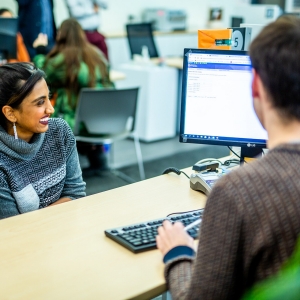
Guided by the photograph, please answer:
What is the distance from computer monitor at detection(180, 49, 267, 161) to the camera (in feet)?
6.01

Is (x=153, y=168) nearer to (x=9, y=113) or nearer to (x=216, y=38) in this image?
(x=216, y=38)

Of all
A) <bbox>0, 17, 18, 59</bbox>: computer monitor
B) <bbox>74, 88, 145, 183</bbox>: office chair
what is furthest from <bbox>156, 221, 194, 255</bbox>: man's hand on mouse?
<bbox>0, 17, 18, 59</bbox>: computer monitor

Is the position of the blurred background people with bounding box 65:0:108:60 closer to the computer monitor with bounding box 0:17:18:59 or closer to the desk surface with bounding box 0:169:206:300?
the computer monitor with bounding box 0:17:18:59

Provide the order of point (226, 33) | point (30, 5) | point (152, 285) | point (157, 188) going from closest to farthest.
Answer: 1. point (152, 285)
2. point (157, 188)
3. point (226, 33)
4. point (30, 5)

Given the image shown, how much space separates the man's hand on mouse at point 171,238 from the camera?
126cm

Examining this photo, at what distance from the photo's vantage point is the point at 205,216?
1.03 metres

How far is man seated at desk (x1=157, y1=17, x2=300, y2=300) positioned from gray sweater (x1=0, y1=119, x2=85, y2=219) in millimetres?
957

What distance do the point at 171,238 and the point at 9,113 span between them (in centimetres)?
92

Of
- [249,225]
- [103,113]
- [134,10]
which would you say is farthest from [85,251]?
[134,10]

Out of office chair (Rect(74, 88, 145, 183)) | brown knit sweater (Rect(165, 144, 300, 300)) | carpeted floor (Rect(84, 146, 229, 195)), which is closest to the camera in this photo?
brown knit sweater (Rect(165, 144, 300, 300))

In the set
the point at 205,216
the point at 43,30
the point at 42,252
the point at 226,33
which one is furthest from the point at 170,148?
the point at 205,216

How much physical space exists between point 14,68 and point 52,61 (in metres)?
1.77

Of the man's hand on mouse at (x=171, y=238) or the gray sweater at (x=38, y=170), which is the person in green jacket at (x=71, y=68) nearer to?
the gray sweater at (x=38, y=170)

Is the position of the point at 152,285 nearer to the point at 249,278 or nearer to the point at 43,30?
the point at 249,278
